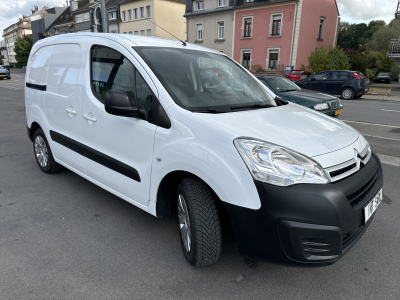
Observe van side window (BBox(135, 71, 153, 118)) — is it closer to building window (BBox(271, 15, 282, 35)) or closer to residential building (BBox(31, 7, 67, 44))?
building window (BBox(271, 15, 282, 35))

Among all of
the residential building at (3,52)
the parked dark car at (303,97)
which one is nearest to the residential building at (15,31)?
the residential building at (3,52)

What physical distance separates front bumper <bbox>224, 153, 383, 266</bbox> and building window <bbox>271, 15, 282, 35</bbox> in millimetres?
29418

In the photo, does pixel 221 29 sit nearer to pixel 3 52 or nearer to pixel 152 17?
pixel 152 17

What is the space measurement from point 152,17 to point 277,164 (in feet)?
134

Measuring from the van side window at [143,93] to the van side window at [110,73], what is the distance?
60 mm

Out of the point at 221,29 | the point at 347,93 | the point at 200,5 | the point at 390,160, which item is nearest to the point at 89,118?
the point at 390,160

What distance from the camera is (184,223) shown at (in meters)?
2.40

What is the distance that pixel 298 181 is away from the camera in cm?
183

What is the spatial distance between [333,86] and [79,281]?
51.5 feet

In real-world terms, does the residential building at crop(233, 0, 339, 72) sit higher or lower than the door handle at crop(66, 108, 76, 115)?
higher

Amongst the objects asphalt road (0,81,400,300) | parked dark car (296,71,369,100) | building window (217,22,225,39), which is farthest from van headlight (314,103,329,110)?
building window (217,22,225,39)

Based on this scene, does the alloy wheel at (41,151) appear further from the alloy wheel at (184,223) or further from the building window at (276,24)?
the building window at (276,24)

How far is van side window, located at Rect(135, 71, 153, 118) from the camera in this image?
2.43m

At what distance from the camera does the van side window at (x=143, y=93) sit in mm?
2428
